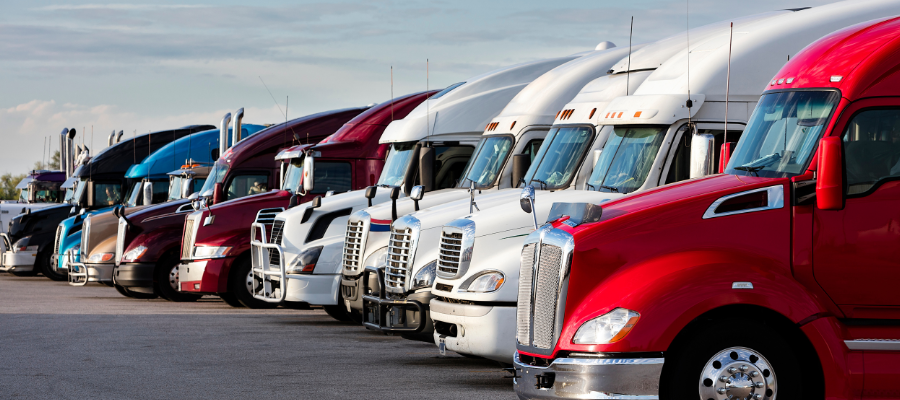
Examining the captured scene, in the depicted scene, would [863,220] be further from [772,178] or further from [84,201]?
[84,201]

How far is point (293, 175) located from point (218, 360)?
671cm

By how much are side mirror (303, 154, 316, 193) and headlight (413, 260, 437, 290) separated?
20.9ft

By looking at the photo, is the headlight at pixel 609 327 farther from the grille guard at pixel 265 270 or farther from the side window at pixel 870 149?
the grille guard at pixel 265 270

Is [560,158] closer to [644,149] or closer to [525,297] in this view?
[644,149]

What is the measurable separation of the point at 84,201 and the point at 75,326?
1153cm

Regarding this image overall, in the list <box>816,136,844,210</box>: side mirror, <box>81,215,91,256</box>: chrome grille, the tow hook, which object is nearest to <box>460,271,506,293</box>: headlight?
the tow hook

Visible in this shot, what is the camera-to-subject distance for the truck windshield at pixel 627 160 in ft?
33.3

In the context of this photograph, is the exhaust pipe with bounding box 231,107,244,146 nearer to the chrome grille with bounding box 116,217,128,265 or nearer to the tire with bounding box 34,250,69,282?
the chrome grille with bounding box 116,217,128,265

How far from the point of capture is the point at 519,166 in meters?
12.1

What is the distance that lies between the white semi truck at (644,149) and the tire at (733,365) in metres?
2.13

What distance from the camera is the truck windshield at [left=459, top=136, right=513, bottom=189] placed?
13.2 metres

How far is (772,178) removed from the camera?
686cm

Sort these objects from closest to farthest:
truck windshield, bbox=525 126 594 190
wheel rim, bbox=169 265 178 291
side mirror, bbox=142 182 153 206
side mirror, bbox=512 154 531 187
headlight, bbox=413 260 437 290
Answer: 1. headlight, bbox=413 260 437 290
2. truck windshield, bbox=525 126 594 190
3. side mirror, bbox=512 154 531 187
4. wheel rim, bbox=169 265 178 291
5. side mirror, bbox=142 182 153 206

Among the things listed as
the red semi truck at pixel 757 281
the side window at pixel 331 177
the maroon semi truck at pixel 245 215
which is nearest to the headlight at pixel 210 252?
the maroon semi truck at pixel 245 215
